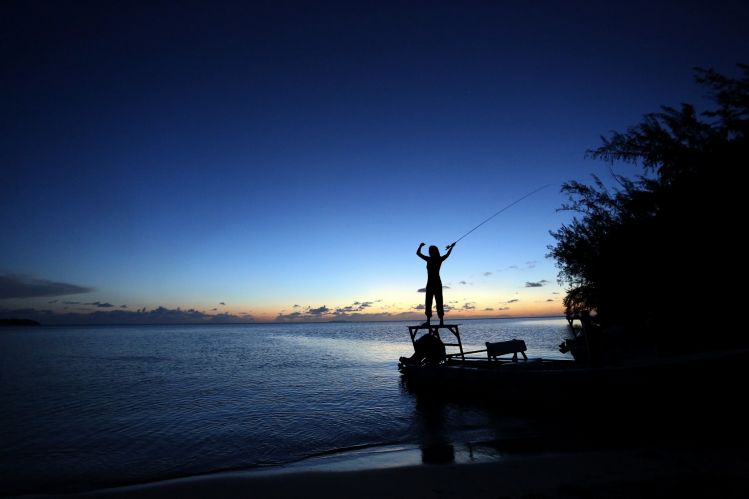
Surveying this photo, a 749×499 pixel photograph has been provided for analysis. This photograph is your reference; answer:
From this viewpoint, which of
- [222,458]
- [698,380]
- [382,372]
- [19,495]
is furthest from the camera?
[382,372]

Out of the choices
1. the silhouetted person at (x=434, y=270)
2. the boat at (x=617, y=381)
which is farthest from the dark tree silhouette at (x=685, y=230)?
the silhouetted person at (x=434, y=270)

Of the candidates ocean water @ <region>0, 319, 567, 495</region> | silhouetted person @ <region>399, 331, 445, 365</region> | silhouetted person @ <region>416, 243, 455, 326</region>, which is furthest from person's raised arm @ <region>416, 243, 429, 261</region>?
ocean water @ <region>0, 319, 567, 495</region>

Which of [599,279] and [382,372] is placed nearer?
[599,279]

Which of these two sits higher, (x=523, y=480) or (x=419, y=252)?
(x=419, y=252)

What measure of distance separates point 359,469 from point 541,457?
14.1 feet

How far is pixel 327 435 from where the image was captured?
40.4 feet

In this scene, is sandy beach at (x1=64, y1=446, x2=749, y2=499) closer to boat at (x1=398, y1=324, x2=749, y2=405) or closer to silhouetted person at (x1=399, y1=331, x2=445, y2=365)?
boat at (x1=398, y1=324, x2=749, y2=405)

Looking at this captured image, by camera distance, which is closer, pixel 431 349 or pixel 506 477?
pixel 506 477

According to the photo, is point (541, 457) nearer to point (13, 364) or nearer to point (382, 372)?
point (382, 372)

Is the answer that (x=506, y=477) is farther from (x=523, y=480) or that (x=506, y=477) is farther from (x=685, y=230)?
(x=685, y=230)

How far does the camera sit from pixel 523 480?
6.95 meters

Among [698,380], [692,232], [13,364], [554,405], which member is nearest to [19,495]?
[554,405]

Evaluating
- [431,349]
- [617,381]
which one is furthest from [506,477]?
[431,349]

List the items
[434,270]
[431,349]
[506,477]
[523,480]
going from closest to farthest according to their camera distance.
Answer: [523,480]
[506,477]
[434,270]
[431,349]
